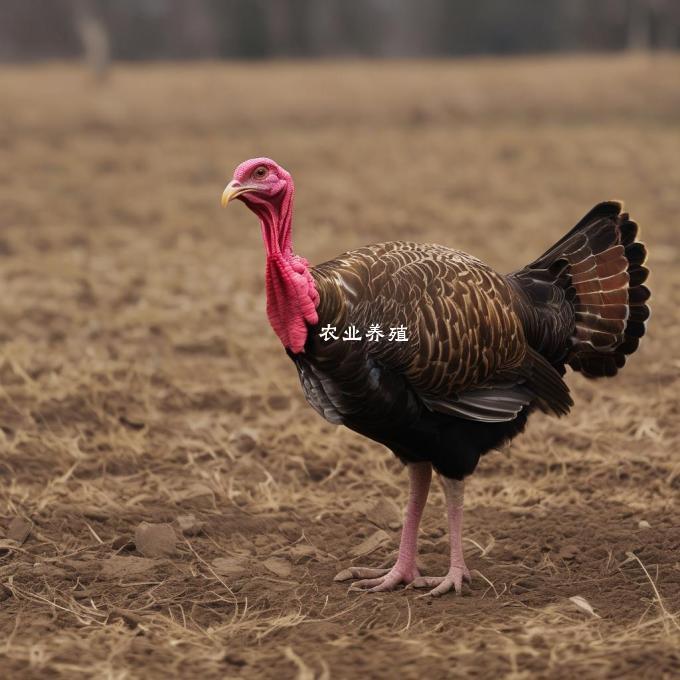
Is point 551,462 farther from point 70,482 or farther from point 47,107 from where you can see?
point 47,107

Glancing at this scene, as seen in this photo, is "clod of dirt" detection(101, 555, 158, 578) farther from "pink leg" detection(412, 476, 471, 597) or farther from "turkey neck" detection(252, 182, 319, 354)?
"turkey neck" detection(252, 182, 319, 354)

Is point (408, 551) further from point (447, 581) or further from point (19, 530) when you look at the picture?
point (19, 530)

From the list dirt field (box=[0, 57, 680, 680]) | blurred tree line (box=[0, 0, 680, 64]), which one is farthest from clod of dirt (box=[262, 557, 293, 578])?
blurred tree line (box=[0, 0, 680, 64])

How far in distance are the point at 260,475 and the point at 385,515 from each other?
738 mm

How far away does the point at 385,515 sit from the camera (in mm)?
5117

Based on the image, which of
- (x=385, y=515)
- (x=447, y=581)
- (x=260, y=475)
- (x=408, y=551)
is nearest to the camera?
(x=447, y=581)

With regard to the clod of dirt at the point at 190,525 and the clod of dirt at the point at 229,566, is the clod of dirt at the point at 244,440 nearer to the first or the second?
the clod of dirt at the point at 190,525

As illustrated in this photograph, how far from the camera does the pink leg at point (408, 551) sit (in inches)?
174

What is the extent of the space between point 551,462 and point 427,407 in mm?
1705

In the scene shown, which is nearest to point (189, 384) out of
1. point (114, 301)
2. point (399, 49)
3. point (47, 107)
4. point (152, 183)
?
point (114, 301)

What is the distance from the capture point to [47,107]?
18.5 m

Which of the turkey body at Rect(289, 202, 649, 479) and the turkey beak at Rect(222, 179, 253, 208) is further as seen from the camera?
the turkey body at Rect(289, 202, 649, 479)

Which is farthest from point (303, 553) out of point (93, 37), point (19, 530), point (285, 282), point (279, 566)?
point (93, 37)

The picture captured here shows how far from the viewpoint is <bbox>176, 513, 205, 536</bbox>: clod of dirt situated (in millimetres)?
4922
